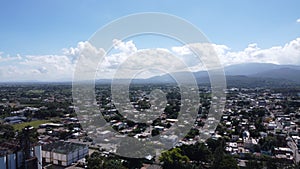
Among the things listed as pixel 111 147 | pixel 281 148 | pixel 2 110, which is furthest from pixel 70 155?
pixel 2 110

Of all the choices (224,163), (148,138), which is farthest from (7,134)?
(224,163)

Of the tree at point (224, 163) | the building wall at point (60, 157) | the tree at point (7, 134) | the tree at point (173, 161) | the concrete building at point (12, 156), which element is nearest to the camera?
the concrete building at point (12, 156)

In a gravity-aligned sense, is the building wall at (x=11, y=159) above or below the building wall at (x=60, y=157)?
above

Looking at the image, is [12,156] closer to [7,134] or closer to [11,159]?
[11,159]

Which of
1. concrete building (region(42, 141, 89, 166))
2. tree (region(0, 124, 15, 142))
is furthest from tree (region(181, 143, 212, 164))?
tree (region(0, 124, 15, 142))

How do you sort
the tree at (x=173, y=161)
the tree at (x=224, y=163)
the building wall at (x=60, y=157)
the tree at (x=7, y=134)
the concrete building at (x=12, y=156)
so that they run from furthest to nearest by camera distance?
the tree at (x=7, y=134) → the building wall at (x=60, y=157) → the tree at (x=173, y=161) → the tree at (x=224, y=163) → the concrete building at (x=12, y=156)

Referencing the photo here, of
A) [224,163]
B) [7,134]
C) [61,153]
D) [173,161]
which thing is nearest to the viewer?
[224,163]

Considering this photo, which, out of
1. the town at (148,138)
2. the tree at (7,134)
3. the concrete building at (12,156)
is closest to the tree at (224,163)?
the town at (148,138)

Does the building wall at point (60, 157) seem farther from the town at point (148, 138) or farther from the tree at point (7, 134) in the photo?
the tree at point (7, 134)

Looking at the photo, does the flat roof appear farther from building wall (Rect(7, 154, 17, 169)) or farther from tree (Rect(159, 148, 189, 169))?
tree (Rect(159, 148, 189, 169))
